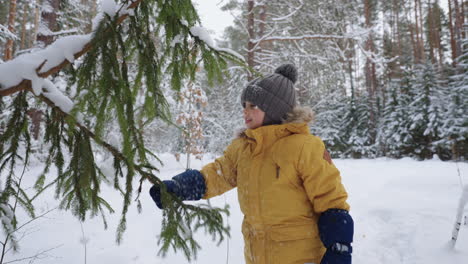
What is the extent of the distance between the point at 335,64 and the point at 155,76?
7.49 meters

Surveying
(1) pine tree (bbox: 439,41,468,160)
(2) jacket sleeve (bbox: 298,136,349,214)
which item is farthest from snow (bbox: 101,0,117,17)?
(1) pine tree (bbox: 439,41,468,160)

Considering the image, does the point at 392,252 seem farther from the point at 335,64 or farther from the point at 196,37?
the point at 335,64

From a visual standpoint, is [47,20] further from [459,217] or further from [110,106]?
[459,217]

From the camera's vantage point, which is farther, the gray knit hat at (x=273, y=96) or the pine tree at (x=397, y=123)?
the pine tree at (x=397, y=123)

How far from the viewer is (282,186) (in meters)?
1.71

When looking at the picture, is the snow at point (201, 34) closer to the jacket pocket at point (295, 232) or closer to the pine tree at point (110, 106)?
the pine tree at point (110, 106)

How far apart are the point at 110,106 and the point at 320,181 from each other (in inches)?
48.6

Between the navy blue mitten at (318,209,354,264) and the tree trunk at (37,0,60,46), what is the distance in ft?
22.8

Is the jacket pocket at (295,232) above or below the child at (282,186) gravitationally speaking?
below

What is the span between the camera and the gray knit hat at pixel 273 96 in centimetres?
194

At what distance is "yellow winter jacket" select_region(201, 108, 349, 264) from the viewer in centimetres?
161

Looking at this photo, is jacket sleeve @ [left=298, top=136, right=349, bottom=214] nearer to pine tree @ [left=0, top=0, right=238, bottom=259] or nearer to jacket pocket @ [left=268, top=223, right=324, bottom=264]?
jacket pocket @ [left=268, top=223, right=324, bottom=264]

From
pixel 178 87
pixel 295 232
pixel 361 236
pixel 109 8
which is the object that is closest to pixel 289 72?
pixel 178 87

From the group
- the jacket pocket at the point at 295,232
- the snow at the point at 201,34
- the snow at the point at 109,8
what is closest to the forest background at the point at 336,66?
the snow at the point at 201,34
